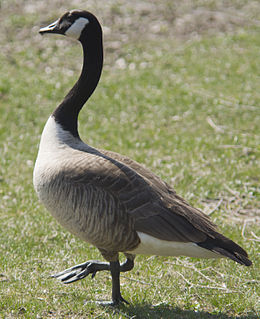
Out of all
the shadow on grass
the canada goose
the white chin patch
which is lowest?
the shadow on grass

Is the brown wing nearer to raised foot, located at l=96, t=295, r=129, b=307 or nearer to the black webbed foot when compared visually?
the black webbed foot

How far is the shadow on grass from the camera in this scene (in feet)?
13.1

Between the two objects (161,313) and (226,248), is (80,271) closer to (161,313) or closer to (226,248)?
(161,313)

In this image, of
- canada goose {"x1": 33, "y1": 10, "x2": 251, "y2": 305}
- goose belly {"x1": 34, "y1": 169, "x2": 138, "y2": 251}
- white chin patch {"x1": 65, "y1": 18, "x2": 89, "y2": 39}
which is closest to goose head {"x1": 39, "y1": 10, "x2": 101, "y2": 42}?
white chin patch {"x1": 65, "y1": 18, "x2": 89, "y2": 39}

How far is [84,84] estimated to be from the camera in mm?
4676

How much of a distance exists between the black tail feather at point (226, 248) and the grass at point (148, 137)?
61 cm

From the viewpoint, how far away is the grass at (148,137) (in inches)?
170

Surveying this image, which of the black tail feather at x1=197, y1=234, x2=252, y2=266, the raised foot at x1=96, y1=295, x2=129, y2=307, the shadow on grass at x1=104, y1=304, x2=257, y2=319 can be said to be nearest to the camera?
the black tail feather at x1=197, y1=234, x2=252, y2=266

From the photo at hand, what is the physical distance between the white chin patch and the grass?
82.8 inches

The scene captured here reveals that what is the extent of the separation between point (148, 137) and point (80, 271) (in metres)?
3.83

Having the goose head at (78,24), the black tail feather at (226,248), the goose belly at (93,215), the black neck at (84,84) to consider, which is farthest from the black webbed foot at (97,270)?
the goose head at (78,24)

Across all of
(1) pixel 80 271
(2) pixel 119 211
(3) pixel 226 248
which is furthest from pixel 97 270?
(3) pixel 226 248

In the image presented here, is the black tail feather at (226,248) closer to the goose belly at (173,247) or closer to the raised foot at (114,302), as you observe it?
the goose belly at (173,247)

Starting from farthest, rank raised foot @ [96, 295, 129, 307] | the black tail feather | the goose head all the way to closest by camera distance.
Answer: the goose head → raised foot @ [96, 295, 129, 307] → the black tail feather
